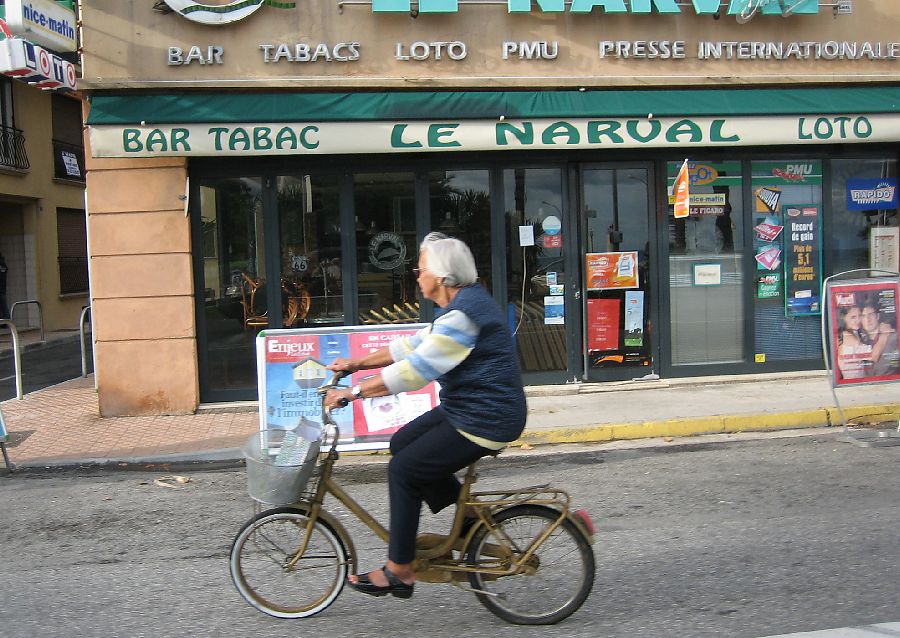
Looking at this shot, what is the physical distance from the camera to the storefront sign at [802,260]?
10.6 metres

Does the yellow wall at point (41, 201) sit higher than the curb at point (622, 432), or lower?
higher

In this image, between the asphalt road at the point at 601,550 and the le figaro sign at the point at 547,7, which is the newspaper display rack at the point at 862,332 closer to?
the asphalt road at the point at 601,550

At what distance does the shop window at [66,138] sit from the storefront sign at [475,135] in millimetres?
12975

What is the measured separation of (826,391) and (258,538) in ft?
25.7

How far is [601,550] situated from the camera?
4973 mm

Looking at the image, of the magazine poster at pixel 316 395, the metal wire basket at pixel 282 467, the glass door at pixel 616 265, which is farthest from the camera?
the glass door at pixel 616 265

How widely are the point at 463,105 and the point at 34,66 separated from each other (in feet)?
14.7

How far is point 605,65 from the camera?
990 centimetres

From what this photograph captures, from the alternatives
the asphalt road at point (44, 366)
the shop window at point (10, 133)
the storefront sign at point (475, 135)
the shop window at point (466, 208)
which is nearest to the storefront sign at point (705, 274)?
the storefront sign at point (475, 135)

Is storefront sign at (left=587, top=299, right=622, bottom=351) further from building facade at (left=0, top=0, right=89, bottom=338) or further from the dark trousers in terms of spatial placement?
building facade at (left=0, top=0, right=89, bottom=338)

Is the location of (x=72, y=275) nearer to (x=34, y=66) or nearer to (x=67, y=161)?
(x=67, y=161)

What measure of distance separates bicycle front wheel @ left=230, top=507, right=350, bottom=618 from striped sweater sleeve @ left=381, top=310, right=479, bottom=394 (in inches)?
32.9

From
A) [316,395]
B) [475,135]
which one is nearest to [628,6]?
[475,135]

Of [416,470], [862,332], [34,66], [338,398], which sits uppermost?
[34,66]
